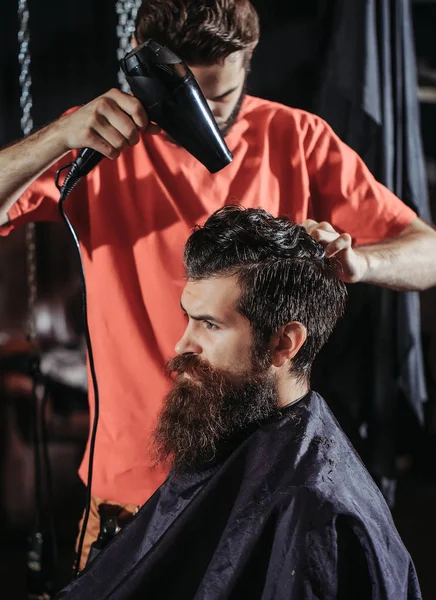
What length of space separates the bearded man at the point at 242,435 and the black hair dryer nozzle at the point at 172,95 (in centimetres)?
17

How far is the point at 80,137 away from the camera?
1187mm

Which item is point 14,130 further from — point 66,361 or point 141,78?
point 141,78

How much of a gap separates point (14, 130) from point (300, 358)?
320 cm

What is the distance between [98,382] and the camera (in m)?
1.50

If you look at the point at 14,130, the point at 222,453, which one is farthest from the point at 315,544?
the point at 14,130

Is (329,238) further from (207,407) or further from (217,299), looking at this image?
(207,407)

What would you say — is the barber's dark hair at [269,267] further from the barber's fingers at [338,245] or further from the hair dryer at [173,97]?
the hair dryer at [173,97]

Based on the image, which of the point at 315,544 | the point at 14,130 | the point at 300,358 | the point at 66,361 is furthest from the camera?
the point at 14,130

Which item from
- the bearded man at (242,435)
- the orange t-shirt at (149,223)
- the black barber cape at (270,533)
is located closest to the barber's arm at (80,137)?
the orange t-shirt at (149,223)

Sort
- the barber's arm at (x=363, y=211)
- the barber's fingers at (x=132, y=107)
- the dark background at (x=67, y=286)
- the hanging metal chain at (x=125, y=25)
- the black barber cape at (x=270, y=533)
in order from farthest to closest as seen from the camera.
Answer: the dark background at (x=67, y=286)
the hanging metal chain at (x=125, y=25)
the barber's arm at (x=363, y=211)
the barber's fingers at (x=132, y=107)
the black barber cape at (x=270, y=533)

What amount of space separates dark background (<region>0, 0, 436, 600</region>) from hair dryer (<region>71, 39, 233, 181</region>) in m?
1.08

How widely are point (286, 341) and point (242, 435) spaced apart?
21cm

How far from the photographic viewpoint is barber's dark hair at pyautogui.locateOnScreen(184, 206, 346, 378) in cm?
120

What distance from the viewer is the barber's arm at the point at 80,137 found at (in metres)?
1.16
